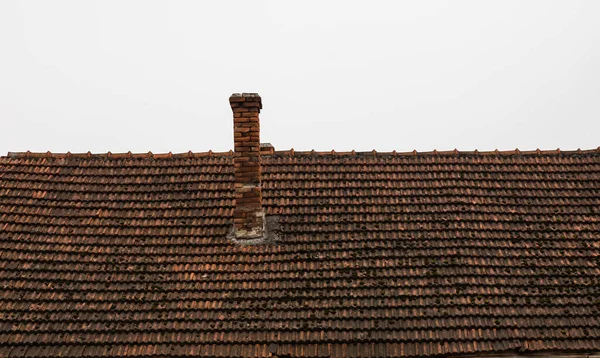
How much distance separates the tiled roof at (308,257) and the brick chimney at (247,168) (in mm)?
277

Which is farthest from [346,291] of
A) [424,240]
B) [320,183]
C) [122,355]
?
[122,355]

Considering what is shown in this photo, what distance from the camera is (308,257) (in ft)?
27.9

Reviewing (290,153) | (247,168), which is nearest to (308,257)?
(247,168)

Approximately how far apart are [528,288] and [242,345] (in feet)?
12.2

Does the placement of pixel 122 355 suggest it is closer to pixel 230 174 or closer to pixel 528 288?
pixel 230 174

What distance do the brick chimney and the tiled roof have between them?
0.28 meters

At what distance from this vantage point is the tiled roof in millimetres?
7539

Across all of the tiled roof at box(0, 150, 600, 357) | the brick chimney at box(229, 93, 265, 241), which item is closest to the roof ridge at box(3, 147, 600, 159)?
the tiled roof at box(0, 150, 600, 357)

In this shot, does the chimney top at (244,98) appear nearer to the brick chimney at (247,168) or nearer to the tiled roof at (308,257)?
the brick chimney at (247,168)

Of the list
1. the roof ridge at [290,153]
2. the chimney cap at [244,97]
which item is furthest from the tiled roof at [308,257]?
the chimney cap at [244,97]

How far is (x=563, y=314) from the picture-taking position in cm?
765

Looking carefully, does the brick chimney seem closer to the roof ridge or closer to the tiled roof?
the tiled roof

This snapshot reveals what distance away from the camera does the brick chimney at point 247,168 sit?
29.2ft

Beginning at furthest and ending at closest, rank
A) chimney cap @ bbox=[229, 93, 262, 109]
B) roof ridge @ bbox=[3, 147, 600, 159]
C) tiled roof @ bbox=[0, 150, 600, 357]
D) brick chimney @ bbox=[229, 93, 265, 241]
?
roof ridge @ bbox=[3, 147, 600, 159] < chimney cap @ bbox=[229, 93, 262, 109] < brick chimney @ bbox=[229, 93, 265, 241] < tiled roof @ bbox=[0, 150, 600, 357]
